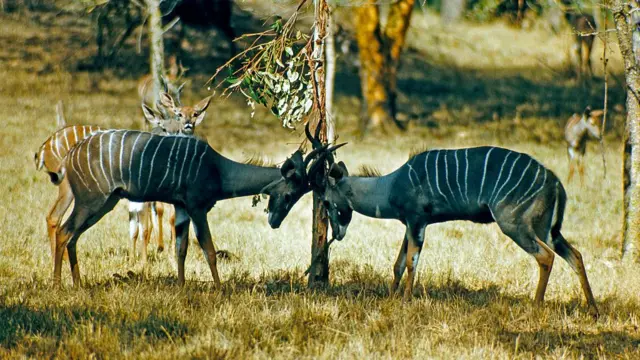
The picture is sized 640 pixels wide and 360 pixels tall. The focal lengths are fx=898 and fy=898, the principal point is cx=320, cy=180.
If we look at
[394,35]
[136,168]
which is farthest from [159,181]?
[394,35]

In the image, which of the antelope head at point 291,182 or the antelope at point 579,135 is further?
the antelope at point 579,135

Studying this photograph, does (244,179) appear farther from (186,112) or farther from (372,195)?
(186,112)

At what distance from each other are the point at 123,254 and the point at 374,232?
10.4ft

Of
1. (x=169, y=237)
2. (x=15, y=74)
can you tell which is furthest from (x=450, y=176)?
(x=15, y=74)

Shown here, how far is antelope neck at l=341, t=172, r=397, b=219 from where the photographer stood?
777 centimetres

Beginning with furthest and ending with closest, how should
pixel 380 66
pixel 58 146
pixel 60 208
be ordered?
pixel 380 66, pixel 58 146, pixel 60 208

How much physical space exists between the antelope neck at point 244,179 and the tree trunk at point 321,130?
0.45m

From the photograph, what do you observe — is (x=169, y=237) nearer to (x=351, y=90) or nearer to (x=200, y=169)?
(x=200, y=169)

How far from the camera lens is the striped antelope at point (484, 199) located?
7.18m

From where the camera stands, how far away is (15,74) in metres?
22.4

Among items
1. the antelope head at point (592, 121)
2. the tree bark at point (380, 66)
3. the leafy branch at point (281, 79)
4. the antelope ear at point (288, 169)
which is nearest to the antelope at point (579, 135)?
the antelope head at point (592, 121)

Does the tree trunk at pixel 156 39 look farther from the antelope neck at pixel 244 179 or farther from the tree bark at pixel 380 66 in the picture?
the tree bark at pixel 380 66

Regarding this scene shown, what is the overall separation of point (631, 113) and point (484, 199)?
2419 millimetres

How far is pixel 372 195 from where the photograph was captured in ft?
25.8
